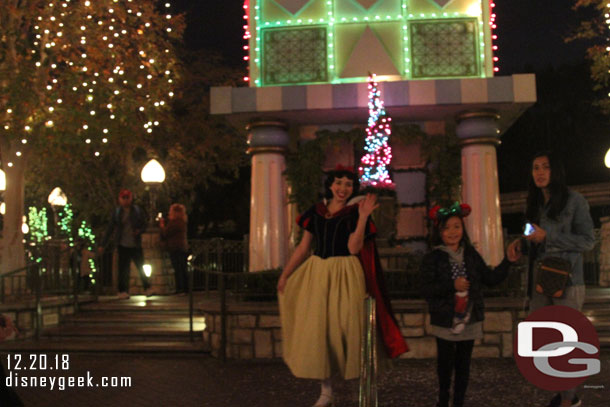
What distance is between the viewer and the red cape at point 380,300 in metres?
5.52

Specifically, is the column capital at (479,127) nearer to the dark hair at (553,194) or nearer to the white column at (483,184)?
the white column at (483,184)

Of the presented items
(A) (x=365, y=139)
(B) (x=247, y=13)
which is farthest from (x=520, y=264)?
(B) (x=247, y=13)

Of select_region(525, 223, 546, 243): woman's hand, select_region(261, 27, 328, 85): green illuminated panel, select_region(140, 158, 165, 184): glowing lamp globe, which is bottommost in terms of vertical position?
select_region(525, 223, 546, 243): woman's hand

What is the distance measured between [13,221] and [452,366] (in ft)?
38.8

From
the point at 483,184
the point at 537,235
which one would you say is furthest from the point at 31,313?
the point at 537,235

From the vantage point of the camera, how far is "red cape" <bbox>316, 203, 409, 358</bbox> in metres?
5.52

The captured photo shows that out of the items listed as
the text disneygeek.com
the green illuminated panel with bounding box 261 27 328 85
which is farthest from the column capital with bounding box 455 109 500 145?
the text disneygeek.com

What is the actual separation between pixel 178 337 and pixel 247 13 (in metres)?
6.16

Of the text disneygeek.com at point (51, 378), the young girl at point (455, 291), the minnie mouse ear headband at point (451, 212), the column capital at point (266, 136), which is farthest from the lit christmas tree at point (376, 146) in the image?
the young girl at point (455, 291)

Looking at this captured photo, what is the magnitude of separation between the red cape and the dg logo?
103 centimetres

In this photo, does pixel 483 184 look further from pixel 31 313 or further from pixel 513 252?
pixel 31 313

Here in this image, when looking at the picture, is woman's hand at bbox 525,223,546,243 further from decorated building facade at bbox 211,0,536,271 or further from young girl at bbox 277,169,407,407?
decorated building facade at bbox 211,0,536,271

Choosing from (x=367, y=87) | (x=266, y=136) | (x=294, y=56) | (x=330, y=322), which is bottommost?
(x=330, y=322)

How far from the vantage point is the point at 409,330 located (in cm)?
873
